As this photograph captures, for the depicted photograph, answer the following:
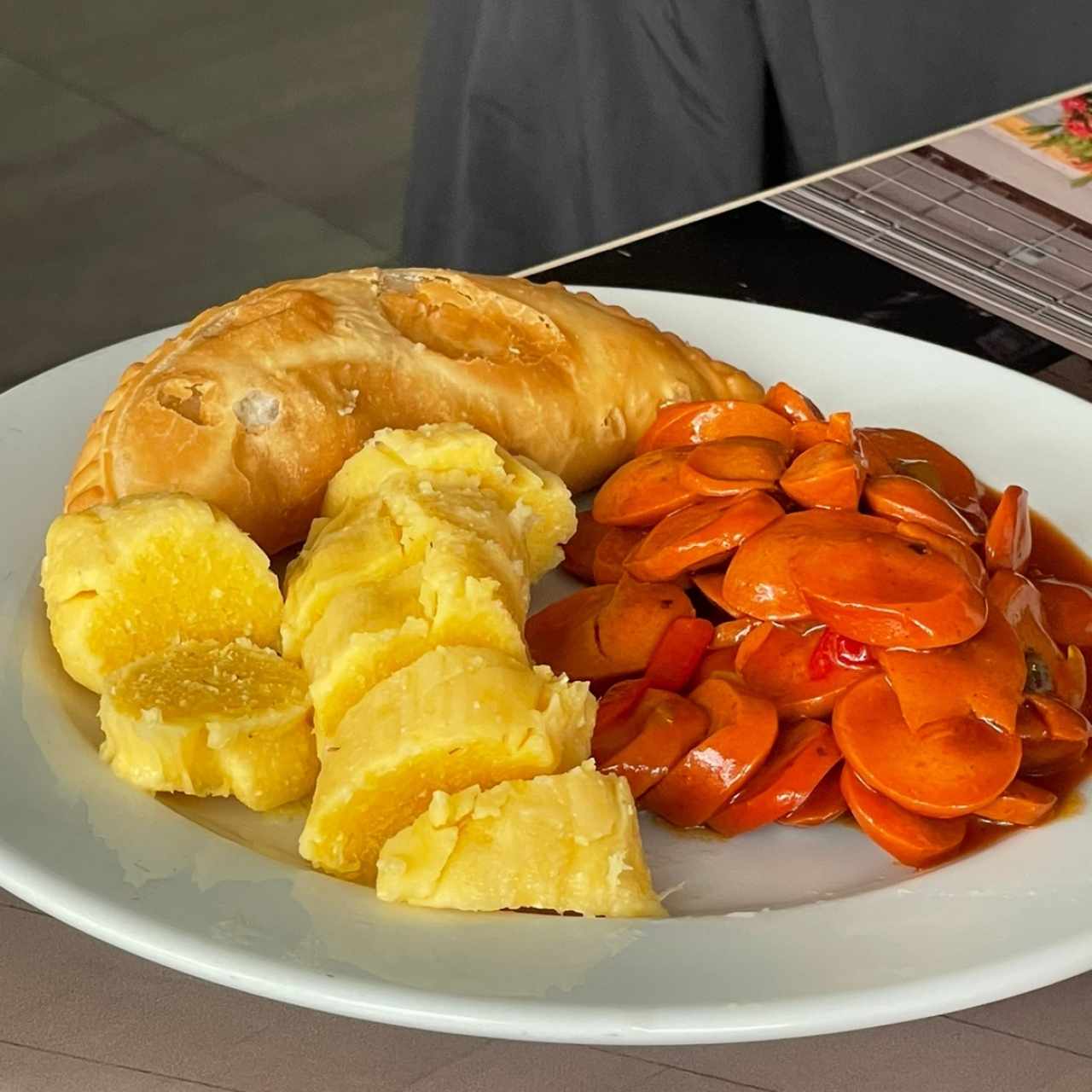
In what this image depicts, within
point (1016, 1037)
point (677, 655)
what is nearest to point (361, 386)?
point (677, 655)

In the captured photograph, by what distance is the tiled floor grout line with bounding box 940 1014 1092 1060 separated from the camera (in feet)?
3.27

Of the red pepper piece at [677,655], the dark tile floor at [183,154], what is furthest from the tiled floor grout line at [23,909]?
the dark tile floor at [183,154]

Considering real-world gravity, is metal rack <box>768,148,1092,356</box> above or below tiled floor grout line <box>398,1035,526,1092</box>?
above

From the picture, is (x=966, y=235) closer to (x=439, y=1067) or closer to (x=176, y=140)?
(x=439, y=1067)

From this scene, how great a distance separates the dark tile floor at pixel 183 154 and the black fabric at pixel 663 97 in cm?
105

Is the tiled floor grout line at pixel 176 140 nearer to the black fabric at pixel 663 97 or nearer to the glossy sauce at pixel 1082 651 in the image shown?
the black fabric at pixel 663 97

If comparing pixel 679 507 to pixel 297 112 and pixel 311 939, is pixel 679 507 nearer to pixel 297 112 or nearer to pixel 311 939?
pixel 311 939

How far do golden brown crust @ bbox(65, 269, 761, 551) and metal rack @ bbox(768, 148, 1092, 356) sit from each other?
0.36m

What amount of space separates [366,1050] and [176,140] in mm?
3568

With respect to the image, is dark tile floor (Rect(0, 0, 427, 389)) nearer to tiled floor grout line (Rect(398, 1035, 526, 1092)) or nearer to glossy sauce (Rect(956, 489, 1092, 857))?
glossy sauce (Rect(956, 489, 1092, 857))

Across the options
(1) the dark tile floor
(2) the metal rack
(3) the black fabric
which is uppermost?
(2) the metal rack

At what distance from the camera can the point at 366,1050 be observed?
98 centimetres

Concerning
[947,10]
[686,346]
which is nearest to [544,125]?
[947,10]

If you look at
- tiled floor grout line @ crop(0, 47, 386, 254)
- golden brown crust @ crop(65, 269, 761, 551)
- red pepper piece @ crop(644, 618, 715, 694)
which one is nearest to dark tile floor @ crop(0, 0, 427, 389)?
tiled floor grout line @ crop(0, 47, 386, 254)
